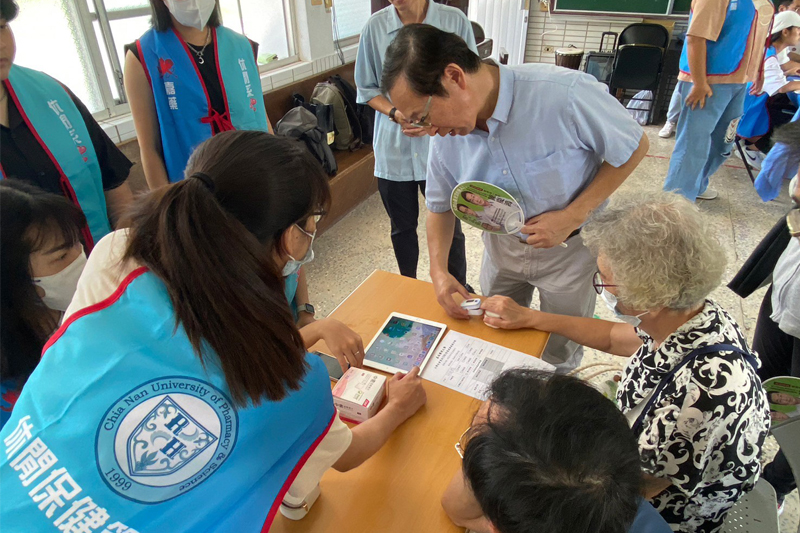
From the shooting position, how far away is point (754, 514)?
117 cm

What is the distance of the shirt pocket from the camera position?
143 centimetres

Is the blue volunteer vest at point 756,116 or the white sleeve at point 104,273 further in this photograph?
the blue volunteer vest at point 756,116

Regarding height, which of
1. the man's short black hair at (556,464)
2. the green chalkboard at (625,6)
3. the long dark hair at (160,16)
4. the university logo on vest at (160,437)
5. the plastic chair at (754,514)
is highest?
the long dark hair at (160,16)

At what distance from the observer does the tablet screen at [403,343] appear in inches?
53.4

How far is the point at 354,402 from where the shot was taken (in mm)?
1168

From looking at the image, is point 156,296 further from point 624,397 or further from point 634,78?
point 634,78

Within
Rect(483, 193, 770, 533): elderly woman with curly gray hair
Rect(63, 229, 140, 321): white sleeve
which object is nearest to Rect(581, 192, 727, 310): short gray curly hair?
Rect(483, 193, 770, 533): elderly woman with curly gray hair

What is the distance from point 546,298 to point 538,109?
691 millimetres

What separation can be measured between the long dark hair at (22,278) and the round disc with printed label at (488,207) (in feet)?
3.46

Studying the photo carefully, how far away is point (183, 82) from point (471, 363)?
1493mm

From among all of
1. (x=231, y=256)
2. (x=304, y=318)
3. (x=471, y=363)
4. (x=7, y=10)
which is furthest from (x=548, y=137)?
(x=7, y=10)

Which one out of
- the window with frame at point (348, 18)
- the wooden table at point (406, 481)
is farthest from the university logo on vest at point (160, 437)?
the window with frame at point (348, 18)

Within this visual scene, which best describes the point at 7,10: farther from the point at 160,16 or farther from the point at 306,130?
the point at 306,130

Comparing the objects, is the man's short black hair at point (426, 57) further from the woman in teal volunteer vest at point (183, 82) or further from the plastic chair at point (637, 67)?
the plastic chair at point (637, 67)
